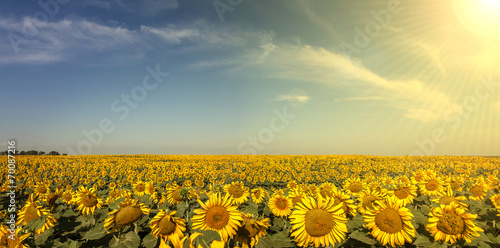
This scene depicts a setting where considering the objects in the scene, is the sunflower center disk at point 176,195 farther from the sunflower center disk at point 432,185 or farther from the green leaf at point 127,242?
the sunflower center disk at point 432,185

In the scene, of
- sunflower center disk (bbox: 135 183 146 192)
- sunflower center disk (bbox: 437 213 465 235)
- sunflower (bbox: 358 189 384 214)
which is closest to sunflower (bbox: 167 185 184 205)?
sunflower center disk (bbox: 135 183 146 192)

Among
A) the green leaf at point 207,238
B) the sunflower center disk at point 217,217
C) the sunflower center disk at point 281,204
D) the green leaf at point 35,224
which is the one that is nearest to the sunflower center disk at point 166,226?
the sunflower center disk at point 217,217

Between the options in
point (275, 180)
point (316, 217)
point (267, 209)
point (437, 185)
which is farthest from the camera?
point (275, 180)

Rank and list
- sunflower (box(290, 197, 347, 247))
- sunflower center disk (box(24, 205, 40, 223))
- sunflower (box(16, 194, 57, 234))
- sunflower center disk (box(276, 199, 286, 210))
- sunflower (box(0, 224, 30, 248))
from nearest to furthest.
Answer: sunflower (box(0, 224, 30, 248)) → sunflower (box(290, 197, 347, 247)) → sunflower (box(16, 194, 57, 234)) → sunflower center disk (box(24, 205, 40, 223)) → sunflower center disk (box(276, 199, 286, 210))

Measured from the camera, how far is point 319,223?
3.28 meters

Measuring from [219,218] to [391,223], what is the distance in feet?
8.28

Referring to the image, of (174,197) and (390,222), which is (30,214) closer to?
(174,197)

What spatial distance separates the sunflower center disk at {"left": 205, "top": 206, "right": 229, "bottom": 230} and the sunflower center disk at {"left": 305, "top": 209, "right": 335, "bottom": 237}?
3.78 feet

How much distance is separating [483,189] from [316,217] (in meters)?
6.94

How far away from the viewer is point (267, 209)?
221 inches

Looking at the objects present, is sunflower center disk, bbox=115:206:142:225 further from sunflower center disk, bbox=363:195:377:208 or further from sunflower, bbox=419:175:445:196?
sunflower, bbox=419:175:445:196

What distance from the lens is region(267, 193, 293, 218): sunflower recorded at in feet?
17.6

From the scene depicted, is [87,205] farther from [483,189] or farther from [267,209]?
[483,189]

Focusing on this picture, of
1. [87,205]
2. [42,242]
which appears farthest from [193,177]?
[42,242]
